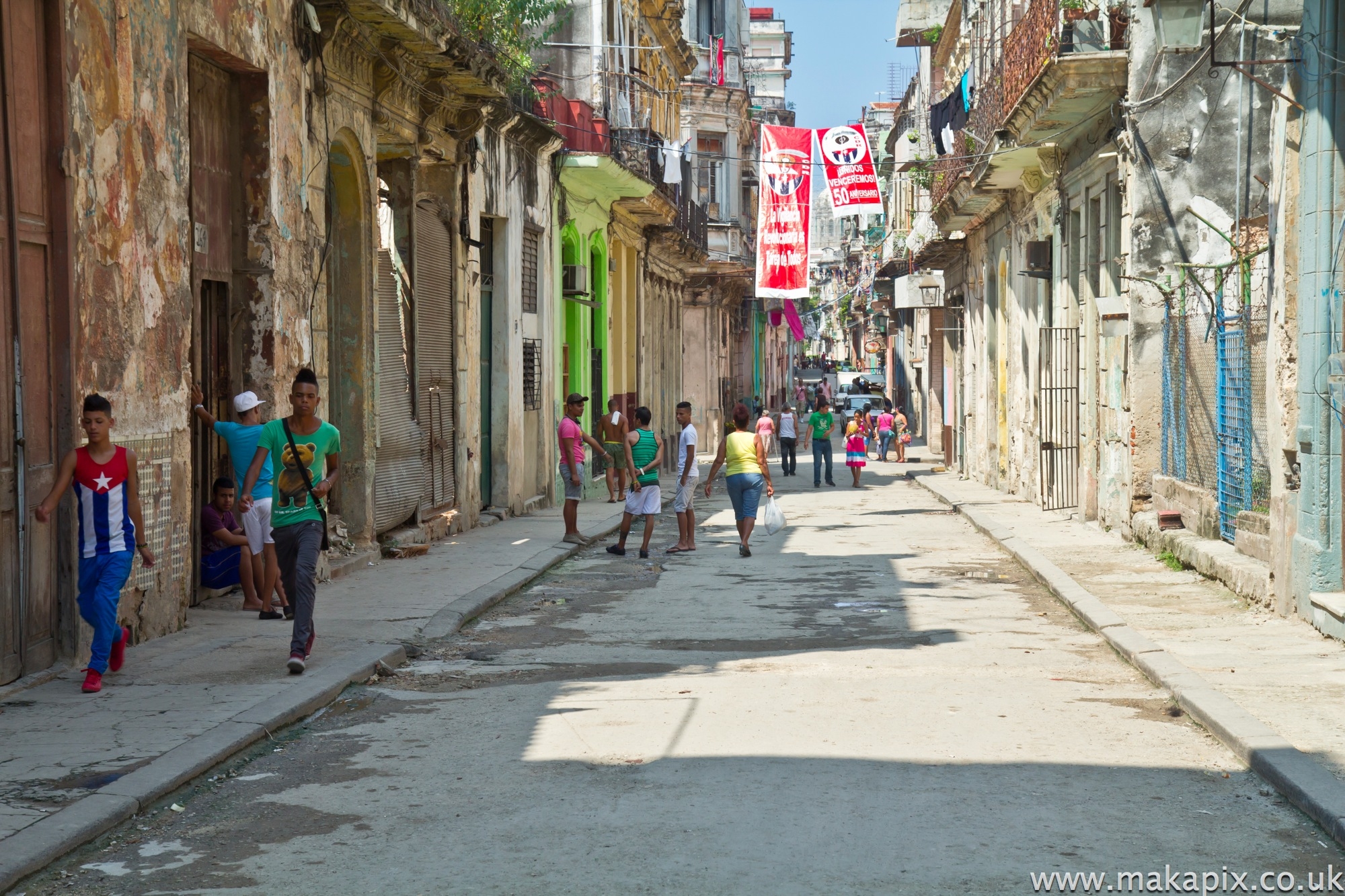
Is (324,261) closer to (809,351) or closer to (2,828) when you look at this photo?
(2,828)

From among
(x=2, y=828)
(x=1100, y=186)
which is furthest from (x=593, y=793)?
(x=1100, y=186)

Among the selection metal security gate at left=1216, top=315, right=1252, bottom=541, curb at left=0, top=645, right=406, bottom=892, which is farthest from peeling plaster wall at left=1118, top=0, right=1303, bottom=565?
curb at left=0, top=645, right=406, bottom=892

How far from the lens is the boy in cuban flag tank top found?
763cm

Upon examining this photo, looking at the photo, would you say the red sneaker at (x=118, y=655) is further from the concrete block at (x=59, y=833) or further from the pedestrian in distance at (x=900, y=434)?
the pedestrian in distance at (x=900, y=434)

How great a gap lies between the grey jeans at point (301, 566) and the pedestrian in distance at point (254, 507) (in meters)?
1.62

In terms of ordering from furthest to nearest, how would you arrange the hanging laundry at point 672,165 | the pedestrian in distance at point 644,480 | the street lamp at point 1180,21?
1. the hanging laundry at point 672,165
2. the pedestrian in distance at point 644,480
3. the street lamp at point 1180,21

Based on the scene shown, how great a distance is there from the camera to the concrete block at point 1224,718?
21.0ft

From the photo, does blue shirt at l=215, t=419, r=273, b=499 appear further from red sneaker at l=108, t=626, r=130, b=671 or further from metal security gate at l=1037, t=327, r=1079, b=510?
metal security gate at l=1037, t=327, r=1079, b=510

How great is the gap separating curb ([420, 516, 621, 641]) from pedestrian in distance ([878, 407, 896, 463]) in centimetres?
2036

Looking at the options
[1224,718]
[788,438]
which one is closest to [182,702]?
[1224,718]

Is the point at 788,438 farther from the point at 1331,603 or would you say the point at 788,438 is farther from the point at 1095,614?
the point at 1331,603

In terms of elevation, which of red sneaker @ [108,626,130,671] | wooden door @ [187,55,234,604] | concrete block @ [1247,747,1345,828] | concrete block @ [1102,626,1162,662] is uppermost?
wooden door @ [187,55,234,604]

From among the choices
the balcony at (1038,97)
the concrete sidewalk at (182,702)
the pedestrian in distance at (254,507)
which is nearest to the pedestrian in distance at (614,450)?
the balcony at (1038,97)

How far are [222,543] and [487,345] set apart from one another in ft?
28.7
